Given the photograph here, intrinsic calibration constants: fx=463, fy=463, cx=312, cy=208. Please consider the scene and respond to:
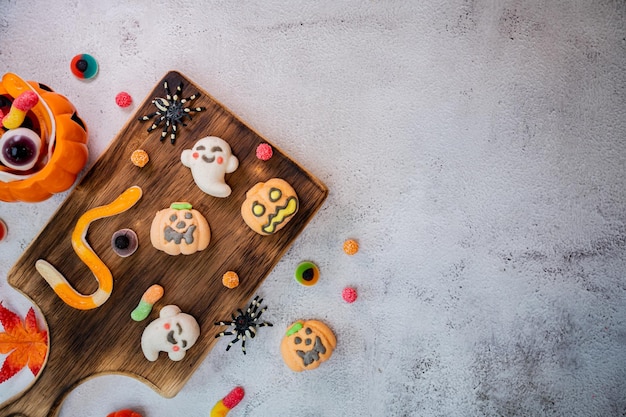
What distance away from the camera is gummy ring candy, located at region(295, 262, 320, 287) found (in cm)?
178

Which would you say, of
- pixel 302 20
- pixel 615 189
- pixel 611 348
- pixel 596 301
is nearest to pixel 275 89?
pixel 302 20

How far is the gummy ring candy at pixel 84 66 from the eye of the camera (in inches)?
71.4

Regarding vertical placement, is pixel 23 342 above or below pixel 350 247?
below

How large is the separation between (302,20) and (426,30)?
19.3 inches

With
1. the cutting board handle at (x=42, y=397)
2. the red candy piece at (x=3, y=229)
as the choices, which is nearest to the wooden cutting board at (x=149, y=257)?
the cutting board handle at (x=42, y=397)

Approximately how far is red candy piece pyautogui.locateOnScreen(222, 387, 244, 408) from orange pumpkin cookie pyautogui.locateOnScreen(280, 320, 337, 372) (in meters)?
0.22

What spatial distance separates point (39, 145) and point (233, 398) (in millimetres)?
1143

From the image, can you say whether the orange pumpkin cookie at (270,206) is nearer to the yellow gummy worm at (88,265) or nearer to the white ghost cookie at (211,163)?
the white ghost cookie at (211,163)

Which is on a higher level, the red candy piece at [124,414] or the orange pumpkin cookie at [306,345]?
the orange pumpkin cookie at [306,345]

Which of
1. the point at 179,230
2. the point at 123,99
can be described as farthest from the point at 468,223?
the point at 123,99

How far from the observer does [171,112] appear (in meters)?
1.69

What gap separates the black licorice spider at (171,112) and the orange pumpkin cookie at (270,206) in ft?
1.21

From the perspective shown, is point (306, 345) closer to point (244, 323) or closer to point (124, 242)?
point (244, 323)

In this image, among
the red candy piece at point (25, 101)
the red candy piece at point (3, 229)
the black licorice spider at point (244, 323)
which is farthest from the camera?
the red candy piece at point (3, 229)
